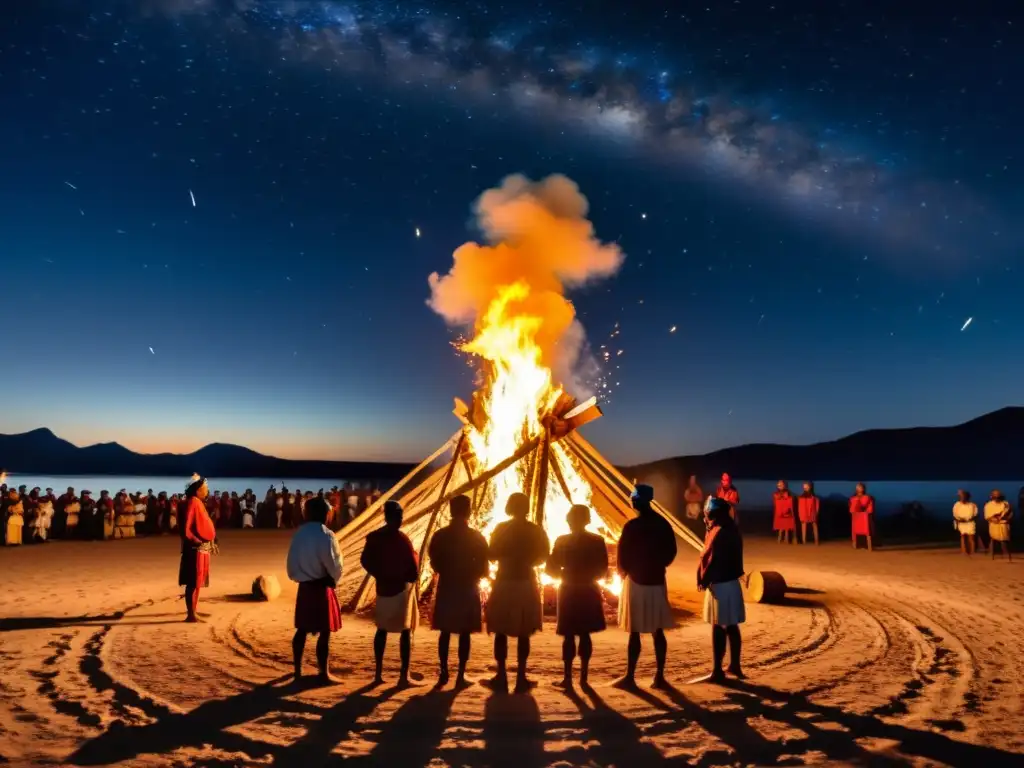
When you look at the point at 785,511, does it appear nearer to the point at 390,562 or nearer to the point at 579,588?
the point at 579,588

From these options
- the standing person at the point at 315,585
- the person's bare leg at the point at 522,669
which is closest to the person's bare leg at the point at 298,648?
the standing person at the point at 315,585

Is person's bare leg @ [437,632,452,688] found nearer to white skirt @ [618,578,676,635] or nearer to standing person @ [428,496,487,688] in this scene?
standing person @ [428,496,487,688]

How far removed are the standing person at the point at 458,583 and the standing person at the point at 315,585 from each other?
3.20 feet

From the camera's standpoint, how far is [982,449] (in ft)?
639

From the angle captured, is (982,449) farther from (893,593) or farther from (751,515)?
(893,593)

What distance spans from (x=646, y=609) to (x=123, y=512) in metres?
20.2

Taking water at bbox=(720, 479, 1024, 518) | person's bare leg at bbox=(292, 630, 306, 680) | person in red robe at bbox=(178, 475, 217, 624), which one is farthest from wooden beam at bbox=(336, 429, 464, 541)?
water at bbox=(720, 479, 1024, 518)

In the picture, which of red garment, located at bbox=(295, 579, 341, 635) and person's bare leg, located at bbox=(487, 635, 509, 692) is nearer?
person's bare leg, located at bbox=(487, 635, 509, 692)

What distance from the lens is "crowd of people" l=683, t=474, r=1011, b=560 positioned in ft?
52.0

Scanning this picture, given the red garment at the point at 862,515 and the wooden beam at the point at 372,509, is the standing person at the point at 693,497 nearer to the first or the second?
the red garment at the point at 862,515

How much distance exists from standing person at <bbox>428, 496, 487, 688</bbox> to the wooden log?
5.98 metres

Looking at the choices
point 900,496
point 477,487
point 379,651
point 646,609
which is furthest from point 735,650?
point 900,496

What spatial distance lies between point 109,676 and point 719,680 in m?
5.64

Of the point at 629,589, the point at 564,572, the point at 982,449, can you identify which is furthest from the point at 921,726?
the point at 982,449
